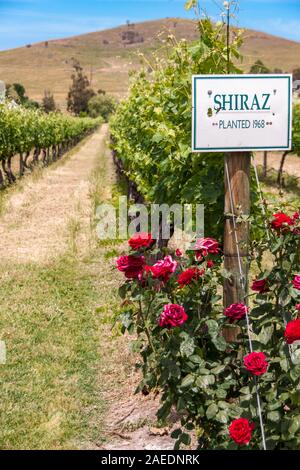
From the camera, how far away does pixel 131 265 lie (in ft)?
9.04

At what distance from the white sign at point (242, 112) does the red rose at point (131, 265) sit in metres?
0.84

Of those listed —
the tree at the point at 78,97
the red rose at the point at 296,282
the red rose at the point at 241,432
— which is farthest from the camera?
the tree at the point at 78,97

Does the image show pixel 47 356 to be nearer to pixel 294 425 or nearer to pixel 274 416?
pixel 274 416

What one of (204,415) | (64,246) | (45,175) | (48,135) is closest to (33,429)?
(204,415)

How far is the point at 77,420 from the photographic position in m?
3.98

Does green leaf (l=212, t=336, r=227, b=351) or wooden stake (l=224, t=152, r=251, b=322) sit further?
wooden stake (l=224, t=152, r=251, b=322)

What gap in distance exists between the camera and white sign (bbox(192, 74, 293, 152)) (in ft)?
10.4

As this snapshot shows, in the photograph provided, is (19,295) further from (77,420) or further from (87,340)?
(77,420)

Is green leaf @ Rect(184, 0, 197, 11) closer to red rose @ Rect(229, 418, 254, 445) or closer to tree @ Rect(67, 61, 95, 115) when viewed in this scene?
red rose @ Rect(229, 418, 254, 445)

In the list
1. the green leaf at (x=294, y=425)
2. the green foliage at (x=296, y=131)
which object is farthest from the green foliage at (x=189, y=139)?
the green foliage at (x=296, y=131)

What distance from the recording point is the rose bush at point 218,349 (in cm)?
251

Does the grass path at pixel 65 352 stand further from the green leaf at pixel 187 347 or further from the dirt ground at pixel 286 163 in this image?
the dirt ground at pixel 286 163

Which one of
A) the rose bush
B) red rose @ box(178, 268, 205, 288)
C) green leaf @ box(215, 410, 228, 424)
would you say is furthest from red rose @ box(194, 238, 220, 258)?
green leaf @ box(215, 410, 228, 424)

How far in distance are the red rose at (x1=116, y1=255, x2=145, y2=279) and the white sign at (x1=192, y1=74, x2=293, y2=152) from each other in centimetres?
84
